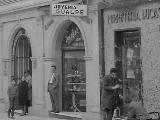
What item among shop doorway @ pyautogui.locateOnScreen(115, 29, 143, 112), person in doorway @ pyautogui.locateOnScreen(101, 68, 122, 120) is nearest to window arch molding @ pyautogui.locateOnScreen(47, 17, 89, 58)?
shop doorway @ pyautogui.locateOnScreen(115, 29, 143, 112)

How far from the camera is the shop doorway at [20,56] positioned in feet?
61.5

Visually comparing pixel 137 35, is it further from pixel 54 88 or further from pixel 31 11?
pixel 31 11

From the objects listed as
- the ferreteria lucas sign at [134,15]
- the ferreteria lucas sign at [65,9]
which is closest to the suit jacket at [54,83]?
the ferreteria lucas sign at [65,9]

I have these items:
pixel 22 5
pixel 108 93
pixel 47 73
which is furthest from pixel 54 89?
pixel 108 93

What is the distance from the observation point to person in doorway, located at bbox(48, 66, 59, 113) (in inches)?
635

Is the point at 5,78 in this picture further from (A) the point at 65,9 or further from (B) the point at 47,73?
(A) the point at 65,9

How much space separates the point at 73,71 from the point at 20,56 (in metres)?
3.68

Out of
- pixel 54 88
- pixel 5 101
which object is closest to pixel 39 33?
pixel 54 88

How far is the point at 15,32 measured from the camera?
18859 millimetres

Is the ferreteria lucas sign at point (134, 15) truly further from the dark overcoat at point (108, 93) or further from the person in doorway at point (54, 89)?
the person in doorway at point (54, 89)

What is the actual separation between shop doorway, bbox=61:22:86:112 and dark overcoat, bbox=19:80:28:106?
5.76ft

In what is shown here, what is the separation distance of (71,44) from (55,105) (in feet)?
7.88

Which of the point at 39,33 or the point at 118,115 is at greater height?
the point at 39,33

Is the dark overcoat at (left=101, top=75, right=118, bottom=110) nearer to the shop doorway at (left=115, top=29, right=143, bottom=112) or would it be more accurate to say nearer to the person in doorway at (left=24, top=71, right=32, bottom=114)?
the shop doorway at (left=115, top=29, right=143, bottom=112)
